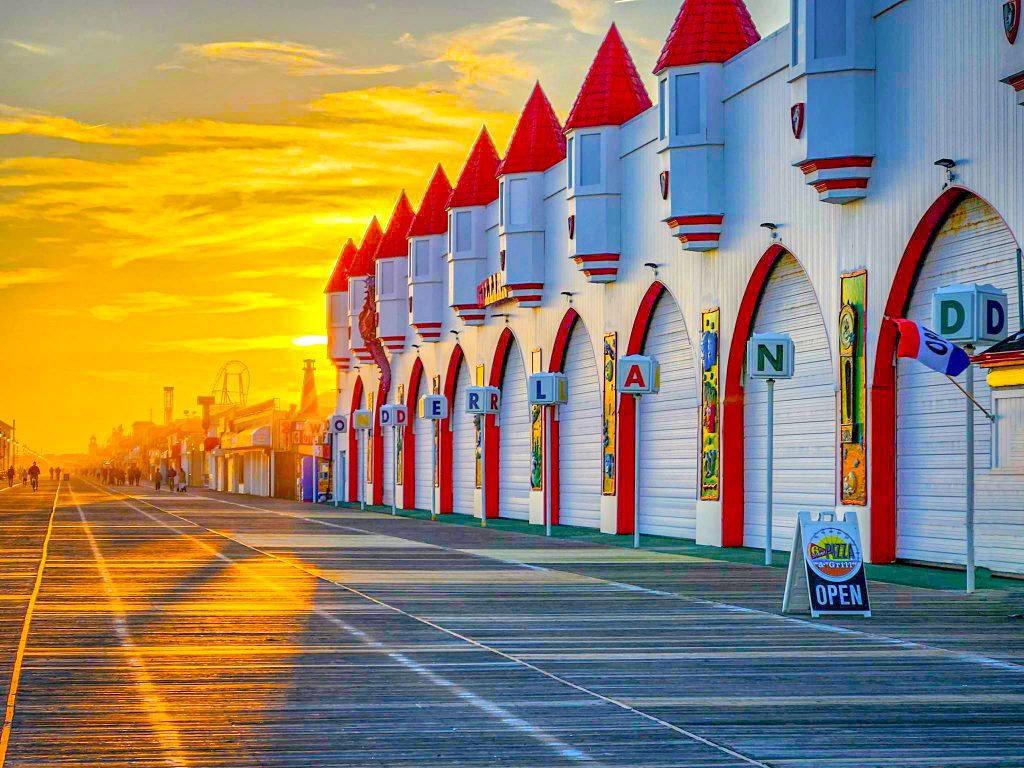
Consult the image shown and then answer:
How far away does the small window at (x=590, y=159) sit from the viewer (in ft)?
122

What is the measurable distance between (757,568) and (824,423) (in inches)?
159

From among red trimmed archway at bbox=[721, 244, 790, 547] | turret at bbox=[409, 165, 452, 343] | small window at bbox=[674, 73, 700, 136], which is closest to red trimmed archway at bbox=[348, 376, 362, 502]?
turret at bbox=[409, 165, 452, 343]

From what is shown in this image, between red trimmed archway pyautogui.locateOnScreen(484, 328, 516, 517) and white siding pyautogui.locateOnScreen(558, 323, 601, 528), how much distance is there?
18.5 feet

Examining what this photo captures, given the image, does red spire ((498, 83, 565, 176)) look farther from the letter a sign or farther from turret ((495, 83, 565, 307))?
the letter a sign

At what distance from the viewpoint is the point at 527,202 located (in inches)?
1705

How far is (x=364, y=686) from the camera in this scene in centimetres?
1108

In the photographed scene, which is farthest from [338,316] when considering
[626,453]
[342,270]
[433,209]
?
[626,453]

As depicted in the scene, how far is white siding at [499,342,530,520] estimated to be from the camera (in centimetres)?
4566

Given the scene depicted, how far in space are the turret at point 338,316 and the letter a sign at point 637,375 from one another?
44790 mm

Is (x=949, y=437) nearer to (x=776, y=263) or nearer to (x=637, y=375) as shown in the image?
(x=776, y=263)

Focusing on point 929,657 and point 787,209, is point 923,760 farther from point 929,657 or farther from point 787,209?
point 787,209

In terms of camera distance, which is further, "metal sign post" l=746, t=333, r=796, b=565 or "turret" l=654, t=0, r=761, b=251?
"turret" l=654, t=0, r=761, b=251

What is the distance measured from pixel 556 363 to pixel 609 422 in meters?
5.26

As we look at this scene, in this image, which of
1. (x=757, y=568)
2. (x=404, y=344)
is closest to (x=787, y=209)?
(x=757, y=568)
